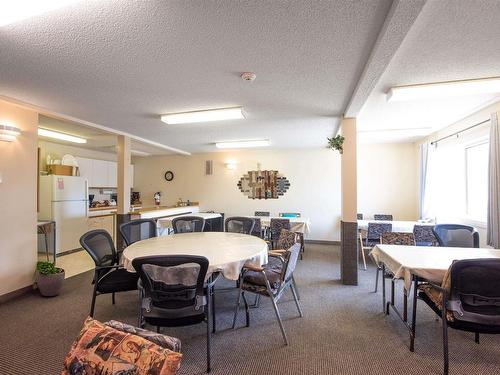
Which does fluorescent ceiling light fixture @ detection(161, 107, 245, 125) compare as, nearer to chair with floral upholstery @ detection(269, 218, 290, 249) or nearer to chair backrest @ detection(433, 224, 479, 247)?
chair with floral upholstery @ detection(269, 218, 290, 249)

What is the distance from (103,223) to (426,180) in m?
6.65

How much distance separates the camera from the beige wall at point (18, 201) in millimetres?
2947

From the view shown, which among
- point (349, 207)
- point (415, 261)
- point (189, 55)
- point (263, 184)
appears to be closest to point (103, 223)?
point (263, 184)

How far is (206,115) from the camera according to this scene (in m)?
3.42

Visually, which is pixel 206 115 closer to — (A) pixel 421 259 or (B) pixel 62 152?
(A) pixel 421 259

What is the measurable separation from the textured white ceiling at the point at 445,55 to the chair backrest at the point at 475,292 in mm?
1531

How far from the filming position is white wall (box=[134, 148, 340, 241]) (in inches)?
239

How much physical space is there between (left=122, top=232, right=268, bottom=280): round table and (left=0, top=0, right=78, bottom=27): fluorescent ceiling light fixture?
1.78m

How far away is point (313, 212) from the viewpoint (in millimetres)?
6164

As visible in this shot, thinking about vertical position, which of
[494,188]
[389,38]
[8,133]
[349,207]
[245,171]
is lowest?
[349,207]

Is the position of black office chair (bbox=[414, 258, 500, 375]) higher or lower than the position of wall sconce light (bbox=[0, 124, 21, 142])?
lower

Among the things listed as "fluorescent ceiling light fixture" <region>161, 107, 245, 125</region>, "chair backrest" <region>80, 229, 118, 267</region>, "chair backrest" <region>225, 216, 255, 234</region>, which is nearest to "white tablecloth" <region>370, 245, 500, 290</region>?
"chair backrest" <region>225, 216, 255, 234</region>

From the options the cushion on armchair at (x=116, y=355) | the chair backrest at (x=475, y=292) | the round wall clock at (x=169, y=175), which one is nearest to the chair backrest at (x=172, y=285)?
the cushion on armchair at (x=116, y=355)

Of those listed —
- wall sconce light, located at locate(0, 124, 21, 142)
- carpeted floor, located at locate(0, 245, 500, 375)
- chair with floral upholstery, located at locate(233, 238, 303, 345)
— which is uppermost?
wall sconce light, located at locate(0, 124, 21, 142)
